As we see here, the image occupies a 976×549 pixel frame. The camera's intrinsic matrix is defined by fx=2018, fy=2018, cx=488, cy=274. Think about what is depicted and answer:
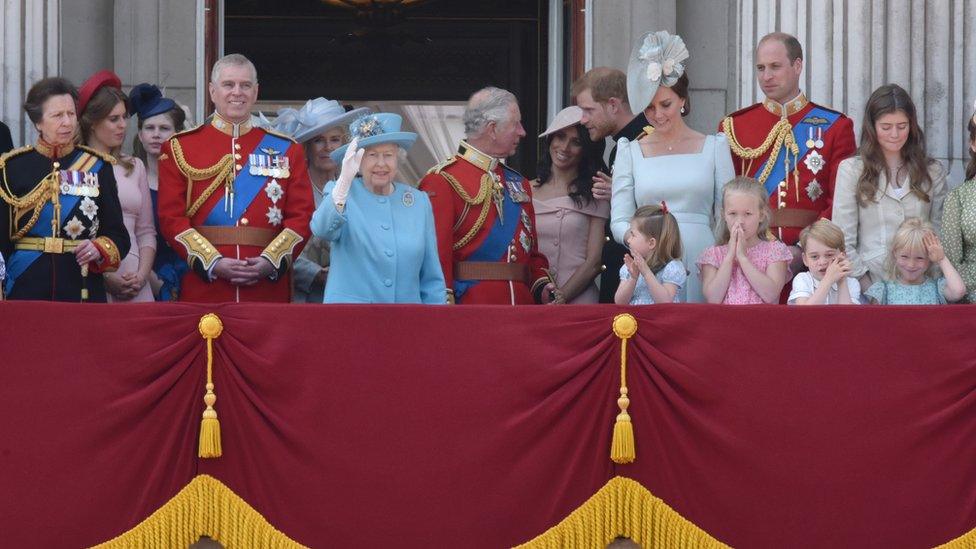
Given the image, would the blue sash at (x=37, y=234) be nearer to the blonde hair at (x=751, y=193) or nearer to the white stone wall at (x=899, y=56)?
the blonde hair at (x=751, y=193)

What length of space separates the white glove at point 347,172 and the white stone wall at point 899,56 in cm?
278

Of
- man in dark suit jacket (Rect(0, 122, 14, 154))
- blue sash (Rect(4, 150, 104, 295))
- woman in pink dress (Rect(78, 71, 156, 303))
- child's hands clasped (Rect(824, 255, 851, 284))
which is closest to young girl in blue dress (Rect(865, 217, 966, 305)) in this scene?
child's hands clasped (Rect(824, 255, 851, 284))

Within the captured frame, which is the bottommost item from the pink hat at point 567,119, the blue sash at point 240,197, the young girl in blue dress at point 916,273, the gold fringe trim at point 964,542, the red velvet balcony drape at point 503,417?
the gold fringe trim at point 964,542

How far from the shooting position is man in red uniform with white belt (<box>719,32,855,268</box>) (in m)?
8.34

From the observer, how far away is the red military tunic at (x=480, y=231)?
8273 mm

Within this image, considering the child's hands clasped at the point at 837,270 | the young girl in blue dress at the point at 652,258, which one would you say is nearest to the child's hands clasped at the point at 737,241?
the young girl in blue dress at the point at 652,258

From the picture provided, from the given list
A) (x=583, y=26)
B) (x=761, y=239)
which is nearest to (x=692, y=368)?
(x=761, y=239)

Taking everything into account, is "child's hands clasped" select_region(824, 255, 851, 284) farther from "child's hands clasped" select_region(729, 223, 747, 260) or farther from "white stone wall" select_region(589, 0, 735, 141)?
"white stone wall" select_region(589, 0, 735, 141)

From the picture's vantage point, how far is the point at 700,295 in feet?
26.1

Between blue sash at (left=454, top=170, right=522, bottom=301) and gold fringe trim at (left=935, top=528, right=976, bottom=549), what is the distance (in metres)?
2.29

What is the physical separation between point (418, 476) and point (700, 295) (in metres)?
1.57

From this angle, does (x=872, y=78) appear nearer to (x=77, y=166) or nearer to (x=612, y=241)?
(x=612, y=241)

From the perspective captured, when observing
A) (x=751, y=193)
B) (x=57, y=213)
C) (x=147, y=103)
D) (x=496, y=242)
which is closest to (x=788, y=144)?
(x=751, y=193)

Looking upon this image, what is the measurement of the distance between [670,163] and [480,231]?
848 millimetres
